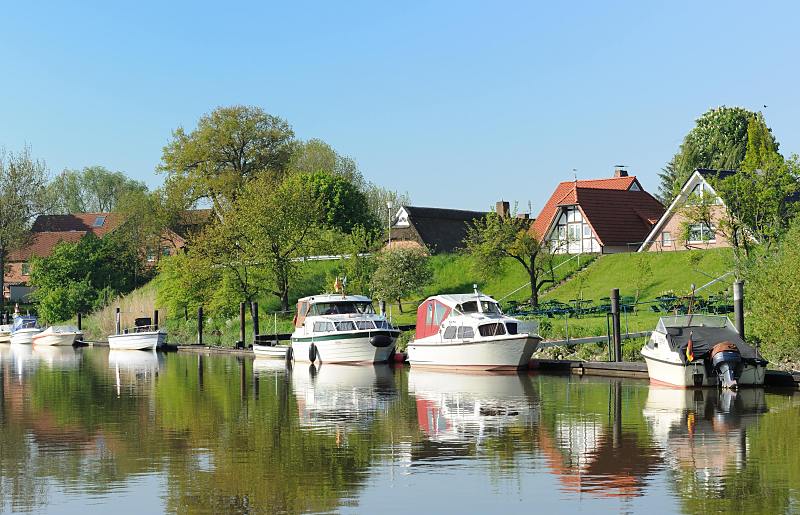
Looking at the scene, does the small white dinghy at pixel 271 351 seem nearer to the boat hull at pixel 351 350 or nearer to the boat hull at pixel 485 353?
the boat hull at pixel 351 350

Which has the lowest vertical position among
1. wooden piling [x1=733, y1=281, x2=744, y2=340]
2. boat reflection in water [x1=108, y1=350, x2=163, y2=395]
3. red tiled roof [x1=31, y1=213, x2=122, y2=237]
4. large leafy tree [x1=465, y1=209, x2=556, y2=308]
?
boat reflection in water [x1=108, y1=350, x2=163, y2=395]

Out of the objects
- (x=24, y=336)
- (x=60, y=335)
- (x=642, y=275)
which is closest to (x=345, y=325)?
(x=642, y=275)

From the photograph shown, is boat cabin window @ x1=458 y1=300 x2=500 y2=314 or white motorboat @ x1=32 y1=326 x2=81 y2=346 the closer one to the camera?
boat cabin window @ x1=458 y1=300 x2=500 y2=314

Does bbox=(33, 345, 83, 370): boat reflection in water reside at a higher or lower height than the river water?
higher

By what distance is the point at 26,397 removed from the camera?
37.6 m

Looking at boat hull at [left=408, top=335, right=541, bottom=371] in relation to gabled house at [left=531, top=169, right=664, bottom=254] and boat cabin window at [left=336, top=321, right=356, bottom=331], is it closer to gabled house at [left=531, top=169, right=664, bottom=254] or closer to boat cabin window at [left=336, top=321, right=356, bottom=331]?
boat cabin window at [left=336, top=321, right=356, bottom=331]

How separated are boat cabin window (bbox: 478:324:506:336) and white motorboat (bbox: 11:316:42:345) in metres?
50.8

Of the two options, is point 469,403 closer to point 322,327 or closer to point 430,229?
point 322,327

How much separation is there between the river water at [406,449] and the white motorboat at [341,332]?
8939 mm

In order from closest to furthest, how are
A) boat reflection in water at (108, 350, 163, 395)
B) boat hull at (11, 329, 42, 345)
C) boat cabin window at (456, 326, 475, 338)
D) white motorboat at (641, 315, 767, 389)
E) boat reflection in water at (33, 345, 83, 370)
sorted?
white motorboat at (641, 315, 767, 389)
boat cabin window at (456, 326, 475, 338)
boat reflection in water at (108, 350, 163, 395)
boat reflection in water at (33, 345, 83, 370)
boat hull at (11, 329, 42, 345)

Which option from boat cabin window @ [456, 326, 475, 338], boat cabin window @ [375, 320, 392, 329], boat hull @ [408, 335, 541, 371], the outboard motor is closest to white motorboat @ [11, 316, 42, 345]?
boat cabin window @ [375, 320, 392, 329]

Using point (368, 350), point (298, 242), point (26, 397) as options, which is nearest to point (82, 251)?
point (298, 242)

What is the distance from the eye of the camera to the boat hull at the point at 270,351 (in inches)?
2151

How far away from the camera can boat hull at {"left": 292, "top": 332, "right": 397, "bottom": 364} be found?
48.5 metres
